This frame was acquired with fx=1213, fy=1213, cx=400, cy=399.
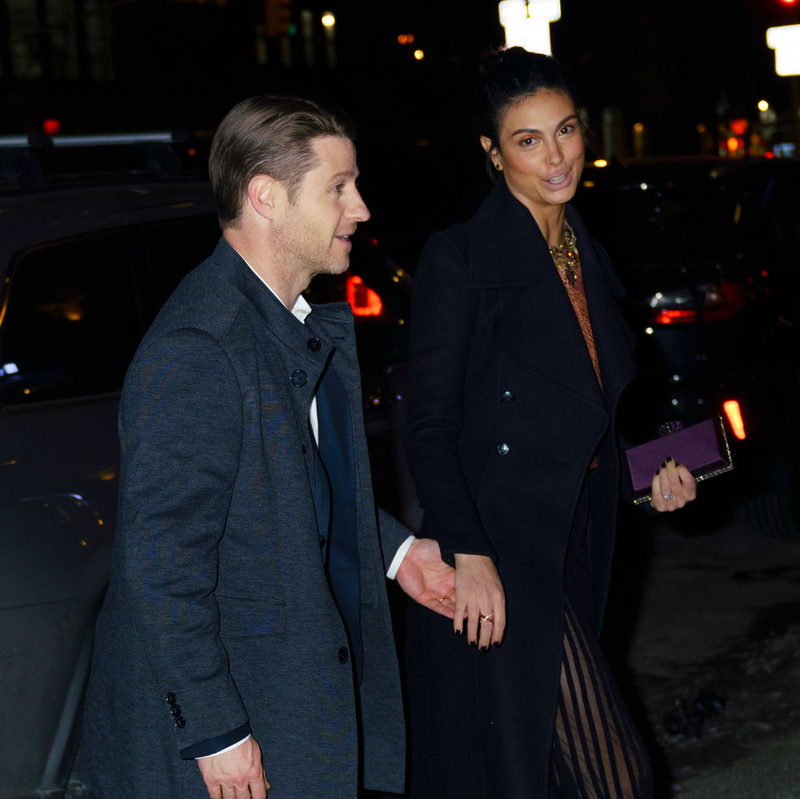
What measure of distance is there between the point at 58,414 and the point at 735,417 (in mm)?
3924

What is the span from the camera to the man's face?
→ 226 centimetres

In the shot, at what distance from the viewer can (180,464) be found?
1991 mm

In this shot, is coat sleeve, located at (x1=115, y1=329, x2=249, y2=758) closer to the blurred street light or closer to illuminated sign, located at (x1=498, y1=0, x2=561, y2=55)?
illuminated sign, located at (x1=498, y1=0, x2=561, y2=55)

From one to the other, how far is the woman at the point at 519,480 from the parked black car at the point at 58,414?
95 cm

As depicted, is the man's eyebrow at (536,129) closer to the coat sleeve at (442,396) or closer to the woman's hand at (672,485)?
the coat sleeve at (442,396)

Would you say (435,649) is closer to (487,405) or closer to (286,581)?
(487,405)

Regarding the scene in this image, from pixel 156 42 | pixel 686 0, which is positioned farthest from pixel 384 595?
pixel 686 0

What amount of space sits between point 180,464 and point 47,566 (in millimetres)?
1326

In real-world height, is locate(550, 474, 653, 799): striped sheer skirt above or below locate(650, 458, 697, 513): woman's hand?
below

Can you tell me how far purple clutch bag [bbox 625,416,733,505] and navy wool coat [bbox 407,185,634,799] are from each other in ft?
0.64

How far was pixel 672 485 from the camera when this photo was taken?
300cm

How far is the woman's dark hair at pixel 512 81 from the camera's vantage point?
9.56ft

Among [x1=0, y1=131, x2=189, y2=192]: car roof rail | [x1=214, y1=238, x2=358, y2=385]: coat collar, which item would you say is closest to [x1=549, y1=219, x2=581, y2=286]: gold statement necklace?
[x1=214, y1=238, x2=358, y2=385]: coat collar

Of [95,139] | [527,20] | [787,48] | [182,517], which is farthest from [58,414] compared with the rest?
[787,48]
